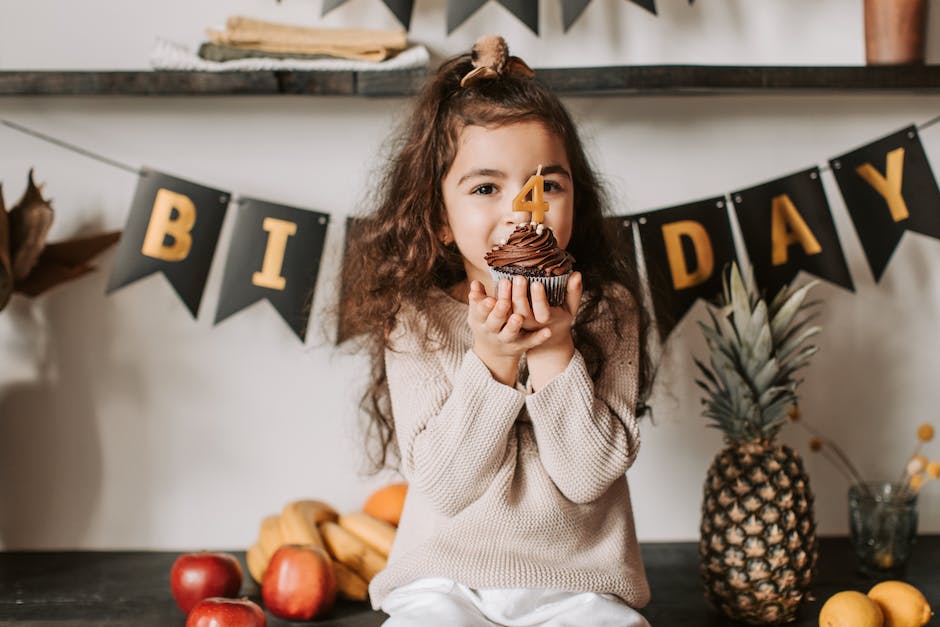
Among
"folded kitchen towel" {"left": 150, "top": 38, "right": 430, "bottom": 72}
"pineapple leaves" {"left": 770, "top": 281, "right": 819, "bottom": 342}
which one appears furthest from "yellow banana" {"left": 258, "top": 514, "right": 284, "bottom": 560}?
"pineapple leaves" {"left": 770, "top": 281, "right": 819, "bottom": 342}

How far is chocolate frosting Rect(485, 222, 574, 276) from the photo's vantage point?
1.13 meters

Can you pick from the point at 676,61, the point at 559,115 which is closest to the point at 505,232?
the point at 559,115

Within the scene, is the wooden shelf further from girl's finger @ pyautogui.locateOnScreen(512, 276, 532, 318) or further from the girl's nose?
girl's finger @ pyautogui.locateOnScreen(512, 276, 532, 318)

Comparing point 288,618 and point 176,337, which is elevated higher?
point 176,337

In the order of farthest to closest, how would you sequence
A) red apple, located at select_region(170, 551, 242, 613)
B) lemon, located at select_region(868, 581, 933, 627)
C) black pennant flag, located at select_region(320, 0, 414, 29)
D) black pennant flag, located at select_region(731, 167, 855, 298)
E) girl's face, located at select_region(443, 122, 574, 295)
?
black pennant flag, located at select_region(731, 167, 855, 298)
black pennant flag, located at select_region(320, 0, 414, 29)
red apple, located at select_region(170, 551, 242, 613)
lemon, located at select_region(868, 581, 933, 627)
girl's face, located at select_region(443, 122, 574, 295)

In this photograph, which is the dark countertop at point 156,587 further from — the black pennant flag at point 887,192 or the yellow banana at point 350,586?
the black pennant flag at point 887,192

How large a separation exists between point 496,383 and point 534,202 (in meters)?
0.24

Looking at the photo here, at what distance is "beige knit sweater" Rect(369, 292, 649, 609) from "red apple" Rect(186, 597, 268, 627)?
177 millimetres

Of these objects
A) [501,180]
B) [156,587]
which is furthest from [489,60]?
[156,587]

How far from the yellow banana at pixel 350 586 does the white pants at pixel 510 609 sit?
30 centimetres

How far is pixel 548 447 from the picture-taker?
1.24m

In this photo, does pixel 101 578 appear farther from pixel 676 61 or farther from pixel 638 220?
pixel 676 61

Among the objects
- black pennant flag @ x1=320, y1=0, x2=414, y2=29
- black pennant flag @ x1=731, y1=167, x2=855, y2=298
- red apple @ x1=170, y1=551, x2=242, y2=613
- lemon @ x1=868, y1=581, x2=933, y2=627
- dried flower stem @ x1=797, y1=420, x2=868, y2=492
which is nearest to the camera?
lemon @ x1=868, y1=581, x2=933, y2=627

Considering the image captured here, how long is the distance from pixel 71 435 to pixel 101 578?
1.00ft
